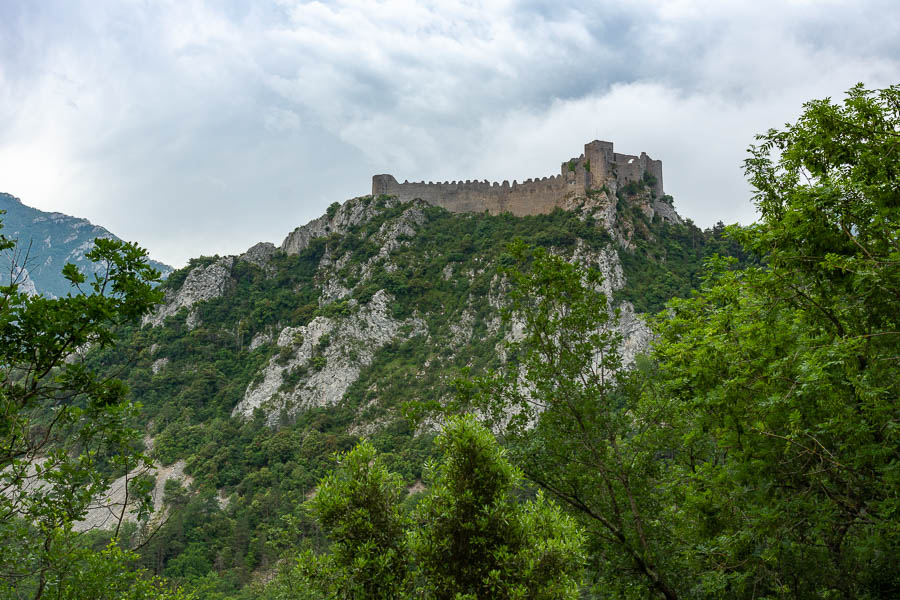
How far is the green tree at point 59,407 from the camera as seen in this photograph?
491 cm

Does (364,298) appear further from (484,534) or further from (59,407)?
(59,407)

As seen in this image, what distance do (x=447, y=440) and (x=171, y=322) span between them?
6991cm

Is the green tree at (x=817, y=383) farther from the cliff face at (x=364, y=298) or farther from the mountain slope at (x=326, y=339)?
the cliff face at (x=364, y=298)

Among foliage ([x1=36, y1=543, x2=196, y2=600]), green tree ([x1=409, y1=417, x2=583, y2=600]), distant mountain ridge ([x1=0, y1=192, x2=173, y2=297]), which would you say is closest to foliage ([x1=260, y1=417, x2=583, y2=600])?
green tree ([x1=409, y1=417, x2=583, y2=600])

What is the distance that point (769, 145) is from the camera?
8.45 meters

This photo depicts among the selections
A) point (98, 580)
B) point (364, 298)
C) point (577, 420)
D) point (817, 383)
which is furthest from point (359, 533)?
point (364, 298)

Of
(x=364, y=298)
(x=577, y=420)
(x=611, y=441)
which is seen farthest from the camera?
(x=364, y=298)

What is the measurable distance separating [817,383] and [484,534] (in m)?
4.04

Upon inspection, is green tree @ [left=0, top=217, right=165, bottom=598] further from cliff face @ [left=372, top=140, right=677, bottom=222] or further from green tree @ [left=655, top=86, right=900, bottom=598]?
cliff face @ [left=372, top=140, right=677, bottom=222]

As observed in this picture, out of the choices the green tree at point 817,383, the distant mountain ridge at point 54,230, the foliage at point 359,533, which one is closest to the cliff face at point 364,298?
the green tree at point 817,383

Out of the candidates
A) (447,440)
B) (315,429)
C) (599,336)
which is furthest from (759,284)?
(315,429)

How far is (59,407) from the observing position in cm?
540

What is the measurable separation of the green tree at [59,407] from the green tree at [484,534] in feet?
10.3

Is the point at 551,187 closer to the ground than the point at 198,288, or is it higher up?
higher up
